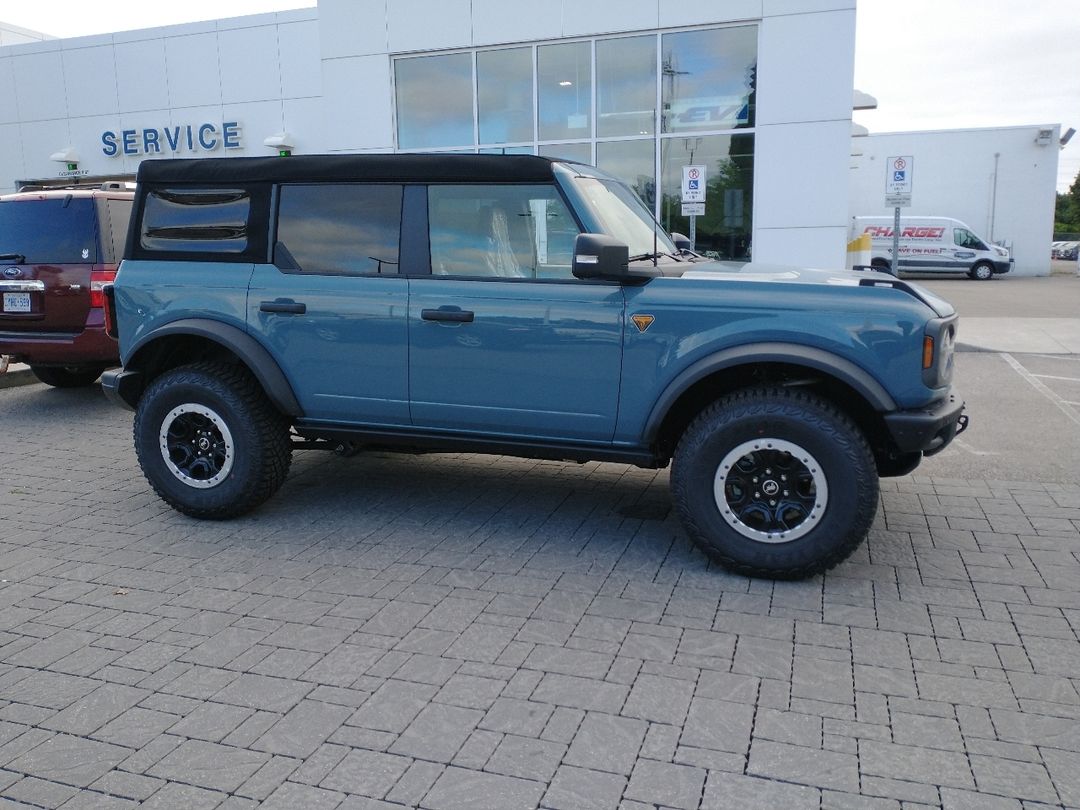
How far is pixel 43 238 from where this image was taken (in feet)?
26.2

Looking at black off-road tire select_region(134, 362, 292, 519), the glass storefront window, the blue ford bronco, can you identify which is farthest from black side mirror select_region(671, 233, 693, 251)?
the glass storefront window

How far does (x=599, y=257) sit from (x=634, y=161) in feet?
34.4

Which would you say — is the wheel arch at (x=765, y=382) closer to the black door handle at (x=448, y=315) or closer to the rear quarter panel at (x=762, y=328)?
the rear quarter panel at (x=762, y=328)

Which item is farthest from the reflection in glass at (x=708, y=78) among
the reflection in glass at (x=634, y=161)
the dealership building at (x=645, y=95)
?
the reflection in glass at (x=634, y=161)

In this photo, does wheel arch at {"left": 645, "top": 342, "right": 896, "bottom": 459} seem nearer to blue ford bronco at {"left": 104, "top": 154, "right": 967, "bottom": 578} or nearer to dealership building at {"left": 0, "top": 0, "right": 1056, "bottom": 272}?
blue ford bronco at {"left": 104, "top": 154, "right": 967, "bottom": 578}

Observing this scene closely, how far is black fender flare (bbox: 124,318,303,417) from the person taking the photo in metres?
4.93

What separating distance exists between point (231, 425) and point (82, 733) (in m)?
2.23

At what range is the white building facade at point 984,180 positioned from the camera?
35281mm

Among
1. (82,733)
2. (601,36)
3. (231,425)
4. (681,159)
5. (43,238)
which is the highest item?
(601,36)

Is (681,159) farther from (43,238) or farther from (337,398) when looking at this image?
Result: (337,398)

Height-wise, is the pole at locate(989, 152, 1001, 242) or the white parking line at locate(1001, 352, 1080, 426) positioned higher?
the pole at locate(989, 152, 1001, 242)

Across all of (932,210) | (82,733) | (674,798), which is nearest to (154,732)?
(82,733)

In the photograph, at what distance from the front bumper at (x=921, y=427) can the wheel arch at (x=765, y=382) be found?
0.24 feet

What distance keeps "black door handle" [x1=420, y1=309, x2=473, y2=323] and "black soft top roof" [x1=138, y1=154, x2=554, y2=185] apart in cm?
70
